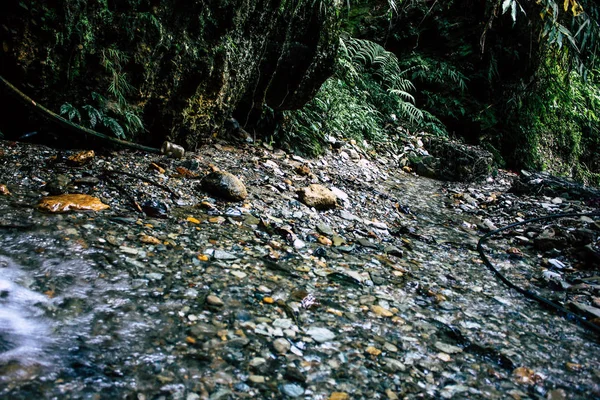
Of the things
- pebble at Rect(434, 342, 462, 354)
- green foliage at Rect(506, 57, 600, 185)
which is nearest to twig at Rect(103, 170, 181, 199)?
pebble at Rect(434, 342, 462, 354)

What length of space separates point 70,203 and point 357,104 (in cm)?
513

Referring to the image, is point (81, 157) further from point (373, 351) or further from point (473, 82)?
point (473, 82)

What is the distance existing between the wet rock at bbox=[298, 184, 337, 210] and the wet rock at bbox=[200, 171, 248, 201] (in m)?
0.53

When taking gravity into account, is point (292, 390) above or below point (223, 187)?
below

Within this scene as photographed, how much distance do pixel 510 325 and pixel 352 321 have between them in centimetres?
86

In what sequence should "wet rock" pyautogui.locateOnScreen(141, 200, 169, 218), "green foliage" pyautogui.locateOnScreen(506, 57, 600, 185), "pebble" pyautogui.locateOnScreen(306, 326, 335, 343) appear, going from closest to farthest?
"pebble" pyautogui.locateOnScreen(306, 326, 335, 343), "wet rock" pyautogui.locateOnScreen(141, 200, 169, 218), "green foliage" pyautogui.locateOnScreen(506, 57, 600, 185)

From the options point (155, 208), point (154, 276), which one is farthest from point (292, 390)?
point (155, 208)

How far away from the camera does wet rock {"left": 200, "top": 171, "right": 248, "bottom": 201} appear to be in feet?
8.71

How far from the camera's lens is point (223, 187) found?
8.70ft

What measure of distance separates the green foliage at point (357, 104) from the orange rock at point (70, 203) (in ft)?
8.14

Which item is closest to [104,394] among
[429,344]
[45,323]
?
[45,323]

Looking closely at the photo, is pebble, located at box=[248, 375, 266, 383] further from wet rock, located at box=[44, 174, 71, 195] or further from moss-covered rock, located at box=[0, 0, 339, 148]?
moss-covered rock, located at box=[0, 0, 339, 148]

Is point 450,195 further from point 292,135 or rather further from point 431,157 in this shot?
point 292,135

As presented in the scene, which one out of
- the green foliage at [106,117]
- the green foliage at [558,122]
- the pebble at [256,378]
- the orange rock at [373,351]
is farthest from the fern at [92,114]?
the green foliage at [558,122]
